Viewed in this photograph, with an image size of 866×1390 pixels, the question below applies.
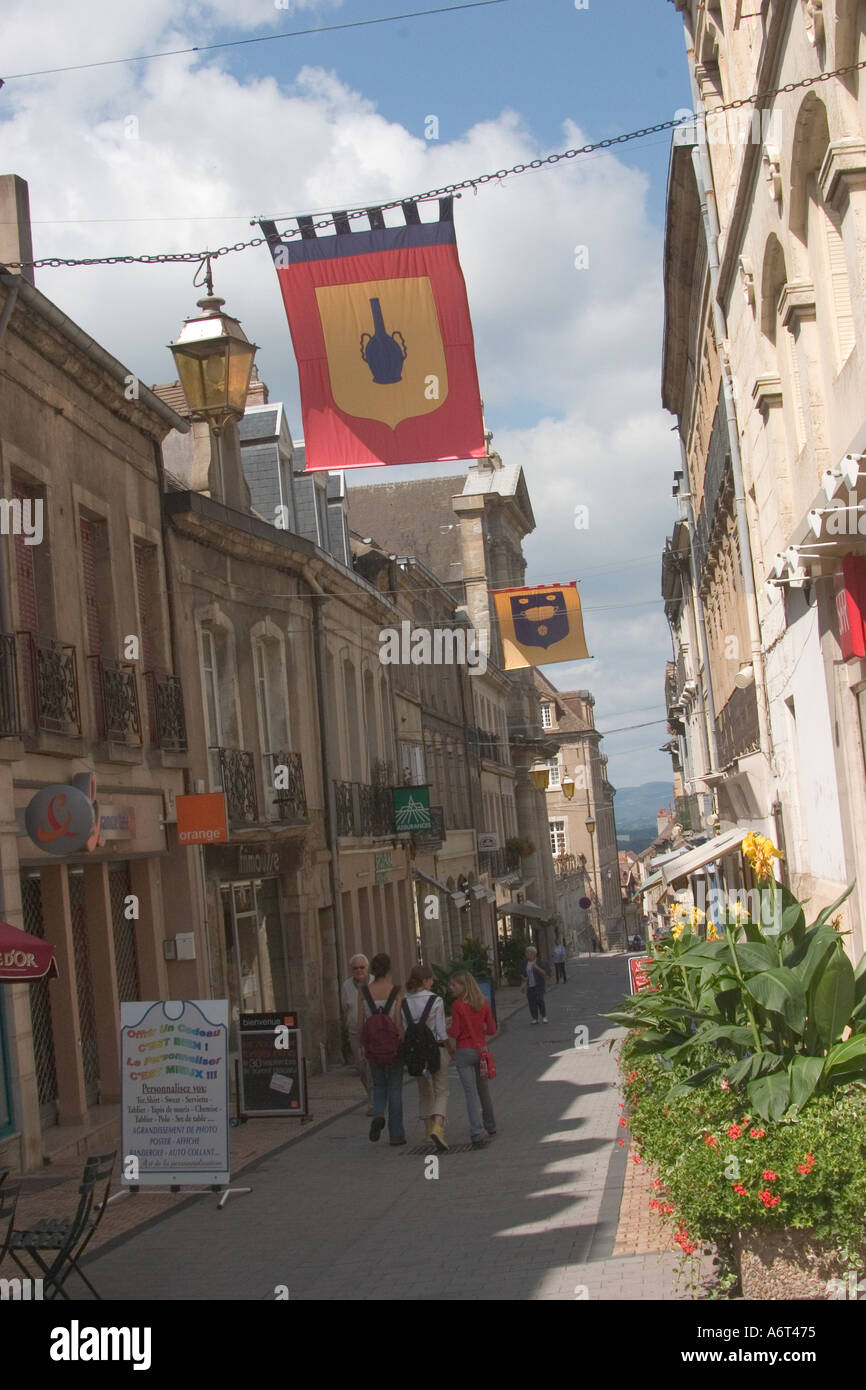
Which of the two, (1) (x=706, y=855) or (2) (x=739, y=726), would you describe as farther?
(2) (x=739, y=726)

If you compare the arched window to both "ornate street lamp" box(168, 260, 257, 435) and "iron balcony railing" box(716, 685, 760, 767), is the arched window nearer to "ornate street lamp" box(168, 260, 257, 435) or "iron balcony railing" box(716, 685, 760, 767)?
"iron balcony railing" box(716, 685, 760, 767)

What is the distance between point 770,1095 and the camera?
621cm

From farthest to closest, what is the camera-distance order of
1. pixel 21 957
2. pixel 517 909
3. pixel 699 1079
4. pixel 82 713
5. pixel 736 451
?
pixel 517 909, pixel 736 451, pixel 82 713, pixel 21 957, pixel 699 1079

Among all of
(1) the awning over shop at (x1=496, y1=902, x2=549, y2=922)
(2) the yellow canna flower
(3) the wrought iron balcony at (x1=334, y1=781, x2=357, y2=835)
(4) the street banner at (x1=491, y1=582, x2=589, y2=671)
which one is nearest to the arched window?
(2) the yellow canna flower

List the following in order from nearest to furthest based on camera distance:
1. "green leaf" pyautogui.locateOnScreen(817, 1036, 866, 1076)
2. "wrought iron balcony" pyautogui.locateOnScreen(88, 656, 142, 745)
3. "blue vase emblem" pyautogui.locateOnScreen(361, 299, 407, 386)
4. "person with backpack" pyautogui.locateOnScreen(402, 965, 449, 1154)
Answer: "green leaf" pyautogui.locateOnScreen(817, 1036, 866, 1076)
"blue vase emblem" pyautogui.locateOnScreen(361, 299, 407, 386)
"person with backpack" pyautogui.locateOnScreen(402, 965, 449, 1154)
"wrought iron balcony" pyautogui.locateOnScreen(88, 656, 142, 745)

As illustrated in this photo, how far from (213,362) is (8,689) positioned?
27.8 ft

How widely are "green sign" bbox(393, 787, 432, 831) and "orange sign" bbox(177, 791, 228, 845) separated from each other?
11602 millimetres

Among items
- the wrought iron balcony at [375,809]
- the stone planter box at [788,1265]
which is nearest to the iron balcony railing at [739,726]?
the wrought iron balcony at [375,809]

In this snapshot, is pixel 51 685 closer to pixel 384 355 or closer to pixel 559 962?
pixel 384 355

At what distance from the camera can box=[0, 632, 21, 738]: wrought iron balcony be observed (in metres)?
12.7

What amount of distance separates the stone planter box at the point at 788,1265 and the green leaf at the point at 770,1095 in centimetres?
46

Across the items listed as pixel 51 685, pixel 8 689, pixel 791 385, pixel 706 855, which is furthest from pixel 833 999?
pixel 706 855
